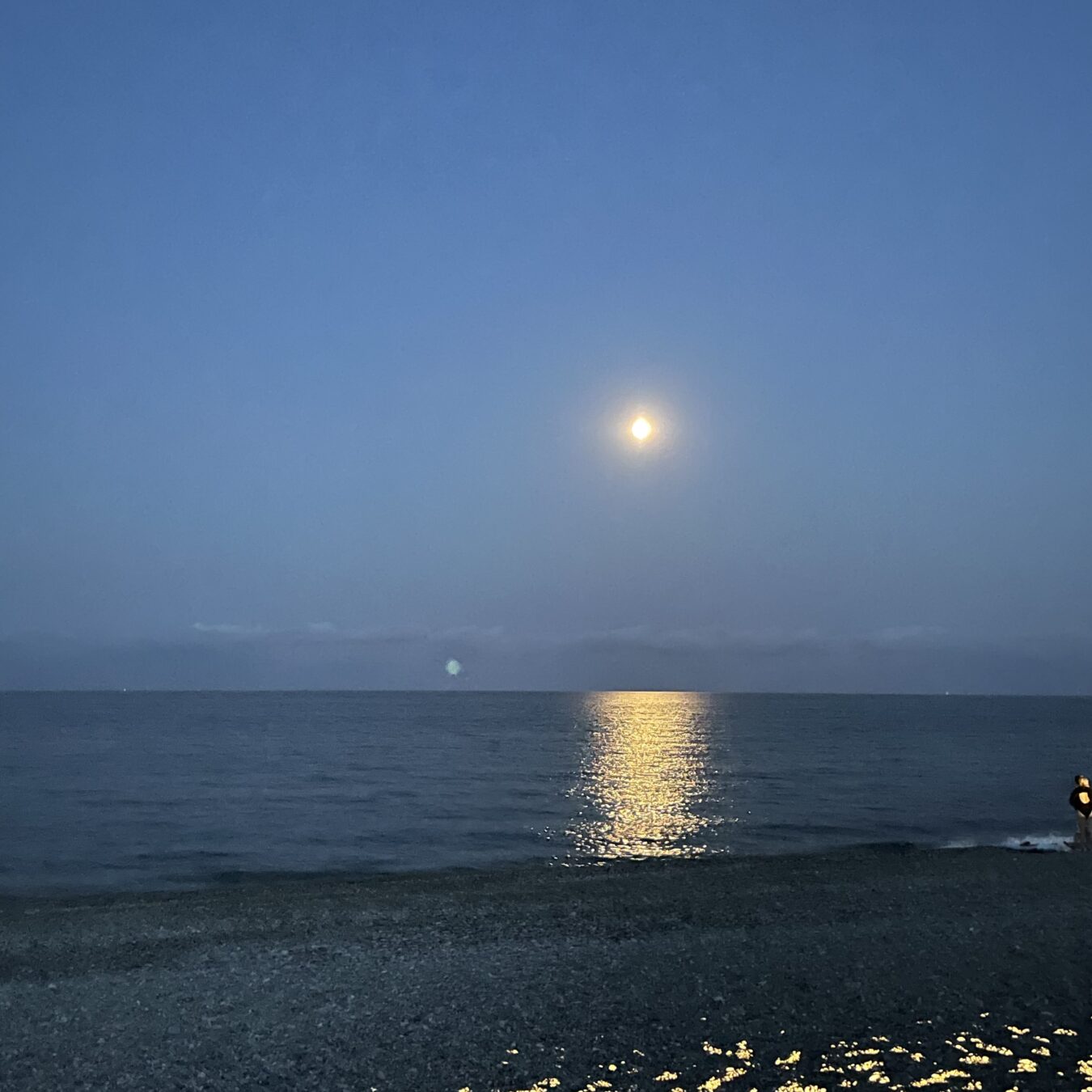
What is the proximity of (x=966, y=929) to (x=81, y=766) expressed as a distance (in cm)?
7148

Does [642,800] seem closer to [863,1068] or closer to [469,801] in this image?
[469,801]

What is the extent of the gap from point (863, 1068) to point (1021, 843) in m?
27.7

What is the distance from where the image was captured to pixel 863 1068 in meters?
11.6

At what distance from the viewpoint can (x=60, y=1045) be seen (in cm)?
1264

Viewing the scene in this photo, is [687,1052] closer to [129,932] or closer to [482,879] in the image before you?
[129,932]

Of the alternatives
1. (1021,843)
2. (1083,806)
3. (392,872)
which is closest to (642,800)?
(1021,843)

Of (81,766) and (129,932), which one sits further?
(81,766)

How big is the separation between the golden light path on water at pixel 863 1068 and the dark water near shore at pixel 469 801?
64.8 feet

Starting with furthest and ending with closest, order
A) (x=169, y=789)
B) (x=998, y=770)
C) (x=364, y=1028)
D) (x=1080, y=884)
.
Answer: (x=998, y=770) → (x=169, y=789) → (x=1080, y=884) → (x=364, y=1028)

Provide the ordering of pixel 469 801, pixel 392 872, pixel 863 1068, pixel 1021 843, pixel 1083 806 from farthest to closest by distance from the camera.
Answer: pixel 469 801
pixel 1021 843
pixel 392 872
pixel 1083 806
pixel 863 1068

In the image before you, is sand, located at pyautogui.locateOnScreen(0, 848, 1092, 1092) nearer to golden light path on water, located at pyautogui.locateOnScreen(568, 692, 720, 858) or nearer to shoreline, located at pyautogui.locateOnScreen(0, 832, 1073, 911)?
shoreline, located at pyautogui.locateOnScreen(0, 832, 1073, 911)

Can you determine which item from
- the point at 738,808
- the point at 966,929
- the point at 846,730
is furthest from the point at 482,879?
the point at 846,730

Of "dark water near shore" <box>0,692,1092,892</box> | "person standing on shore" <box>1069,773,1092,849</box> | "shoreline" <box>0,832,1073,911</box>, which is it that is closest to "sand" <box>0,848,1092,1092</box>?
"shoreline" <box>0,832,1073,911</box>

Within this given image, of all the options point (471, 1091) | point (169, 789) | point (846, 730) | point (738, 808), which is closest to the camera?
point (471, 1091)
